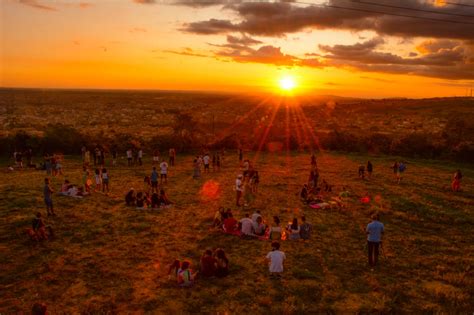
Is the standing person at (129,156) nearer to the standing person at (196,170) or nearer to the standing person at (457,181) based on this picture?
the standing person at (196,170)

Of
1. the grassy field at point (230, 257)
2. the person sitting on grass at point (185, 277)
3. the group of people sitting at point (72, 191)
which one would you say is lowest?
the grassy field at point (230, 257)

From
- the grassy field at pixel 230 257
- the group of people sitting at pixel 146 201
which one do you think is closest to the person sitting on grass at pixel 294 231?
the grassy field at pixel 230 257

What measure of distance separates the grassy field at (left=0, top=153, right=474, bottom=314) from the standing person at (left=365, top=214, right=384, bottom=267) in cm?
44

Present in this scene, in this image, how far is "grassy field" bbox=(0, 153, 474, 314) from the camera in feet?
37.2

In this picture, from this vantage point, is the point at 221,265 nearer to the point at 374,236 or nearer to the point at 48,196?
the point at 374,236

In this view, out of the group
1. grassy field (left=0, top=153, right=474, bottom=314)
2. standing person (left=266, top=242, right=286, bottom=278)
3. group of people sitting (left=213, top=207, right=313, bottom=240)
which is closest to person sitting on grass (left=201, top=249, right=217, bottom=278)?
grassy field (left=0, top=153, right=474, bottom=314)

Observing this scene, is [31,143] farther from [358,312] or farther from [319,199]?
[358,312]

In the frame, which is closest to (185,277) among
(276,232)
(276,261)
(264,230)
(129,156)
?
(276,261)

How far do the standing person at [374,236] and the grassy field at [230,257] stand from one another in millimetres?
444

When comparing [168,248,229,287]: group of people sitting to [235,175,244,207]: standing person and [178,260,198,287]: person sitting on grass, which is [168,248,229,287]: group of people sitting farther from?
[235,175,244,207]: standing person

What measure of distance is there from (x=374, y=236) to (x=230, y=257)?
230 inches

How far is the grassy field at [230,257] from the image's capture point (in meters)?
11.3

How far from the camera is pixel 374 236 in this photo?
44.7 ft

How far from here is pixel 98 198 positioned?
22.7m
